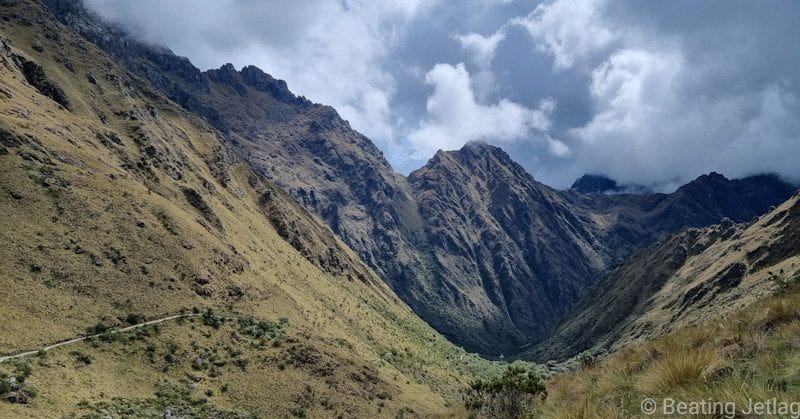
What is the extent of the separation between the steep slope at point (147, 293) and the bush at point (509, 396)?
33914 mm

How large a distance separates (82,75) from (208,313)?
111 m

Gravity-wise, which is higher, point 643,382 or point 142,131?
point 142,131

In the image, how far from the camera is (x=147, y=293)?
68.5m

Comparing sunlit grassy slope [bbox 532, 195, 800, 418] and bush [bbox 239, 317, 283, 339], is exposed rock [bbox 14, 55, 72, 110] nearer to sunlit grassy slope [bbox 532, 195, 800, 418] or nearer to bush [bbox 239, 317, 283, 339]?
bush [bbox 239, 317, 283, 339]

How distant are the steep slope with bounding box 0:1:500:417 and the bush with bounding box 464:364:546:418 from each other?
1335 inches

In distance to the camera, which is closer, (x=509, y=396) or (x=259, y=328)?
(x=509, y=396)

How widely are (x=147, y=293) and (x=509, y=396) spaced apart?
64.4m

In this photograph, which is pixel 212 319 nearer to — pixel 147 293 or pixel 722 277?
pixel 147 293

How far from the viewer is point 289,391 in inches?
2400

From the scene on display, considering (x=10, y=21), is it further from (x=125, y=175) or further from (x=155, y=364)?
(x=155, y=364)

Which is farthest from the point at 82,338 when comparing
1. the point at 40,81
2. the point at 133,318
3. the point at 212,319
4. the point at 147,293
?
the point at 40,81

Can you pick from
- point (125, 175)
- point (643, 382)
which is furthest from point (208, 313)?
point (643, 382)

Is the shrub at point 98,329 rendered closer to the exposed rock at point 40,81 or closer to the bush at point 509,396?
the bush at point 509,396

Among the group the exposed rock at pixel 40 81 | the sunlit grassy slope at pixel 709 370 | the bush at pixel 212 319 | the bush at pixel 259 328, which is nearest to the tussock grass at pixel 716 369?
the sunlit grassy slope at pixel 709 370
